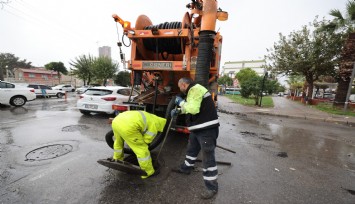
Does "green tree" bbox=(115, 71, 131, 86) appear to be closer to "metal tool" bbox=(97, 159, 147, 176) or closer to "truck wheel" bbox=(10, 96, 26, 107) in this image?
"truck wheel" bbox=(10, 96, 26, 107)

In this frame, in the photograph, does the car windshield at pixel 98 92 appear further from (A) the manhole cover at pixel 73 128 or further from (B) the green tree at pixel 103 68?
(B) the green tree at pixel 103 68

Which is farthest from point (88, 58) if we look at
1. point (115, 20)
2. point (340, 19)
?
point (340, 19)

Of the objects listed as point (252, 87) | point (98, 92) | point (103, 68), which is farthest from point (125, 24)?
point (103, 68)

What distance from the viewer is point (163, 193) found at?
8.13 feet

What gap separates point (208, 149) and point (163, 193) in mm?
886

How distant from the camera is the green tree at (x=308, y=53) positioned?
14.7m

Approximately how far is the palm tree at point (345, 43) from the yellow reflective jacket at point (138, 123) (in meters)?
16.5

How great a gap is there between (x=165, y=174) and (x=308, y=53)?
59.3 feet

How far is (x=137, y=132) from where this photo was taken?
258cm

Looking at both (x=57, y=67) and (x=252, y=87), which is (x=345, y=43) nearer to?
(x=252, y=87)

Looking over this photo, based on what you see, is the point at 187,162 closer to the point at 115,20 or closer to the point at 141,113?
the point at 141,113

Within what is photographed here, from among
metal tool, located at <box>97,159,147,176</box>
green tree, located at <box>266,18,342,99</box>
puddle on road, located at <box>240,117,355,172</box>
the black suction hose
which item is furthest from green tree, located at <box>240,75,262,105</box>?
metal tool, located at <box>97,159,147,176</box>

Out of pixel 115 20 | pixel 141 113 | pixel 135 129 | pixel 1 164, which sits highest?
pixel 115 20

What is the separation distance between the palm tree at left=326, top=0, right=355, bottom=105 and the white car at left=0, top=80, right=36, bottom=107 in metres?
21.4
